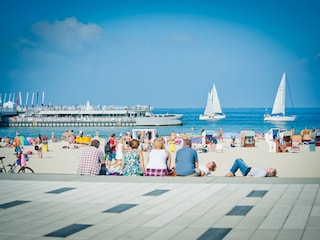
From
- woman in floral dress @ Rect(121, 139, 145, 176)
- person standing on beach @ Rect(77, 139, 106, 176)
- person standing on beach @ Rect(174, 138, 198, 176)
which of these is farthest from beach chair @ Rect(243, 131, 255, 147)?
person standing on beach @ Rect(174, 138, 198, 176)

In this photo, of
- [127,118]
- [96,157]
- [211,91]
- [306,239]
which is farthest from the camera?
[211,91]

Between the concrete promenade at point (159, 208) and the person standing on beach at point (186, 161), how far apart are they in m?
0.36

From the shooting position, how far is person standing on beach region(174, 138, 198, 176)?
11.6 metres

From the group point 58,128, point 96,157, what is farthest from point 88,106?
point 96,157

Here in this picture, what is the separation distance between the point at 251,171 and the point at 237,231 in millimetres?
5945

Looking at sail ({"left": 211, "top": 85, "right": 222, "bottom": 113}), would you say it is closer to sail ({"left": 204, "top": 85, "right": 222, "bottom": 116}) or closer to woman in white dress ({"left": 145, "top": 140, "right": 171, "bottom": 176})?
sail ({"left": 204, "top": 85, "right": 222, "bottom": 116})

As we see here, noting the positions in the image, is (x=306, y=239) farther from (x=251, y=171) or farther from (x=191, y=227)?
(x=251, y=171)

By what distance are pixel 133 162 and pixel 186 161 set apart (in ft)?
4.63

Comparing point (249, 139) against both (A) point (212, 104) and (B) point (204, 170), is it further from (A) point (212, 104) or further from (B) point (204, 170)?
(A) point (212, 104)

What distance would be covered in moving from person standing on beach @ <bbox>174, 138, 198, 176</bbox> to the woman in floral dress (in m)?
0.92

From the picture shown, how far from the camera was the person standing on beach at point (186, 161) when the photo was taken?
11555 millimetres

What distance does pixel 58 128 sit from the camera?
102 meters

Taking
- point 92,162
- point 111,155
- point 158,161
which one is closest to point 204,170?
point 158,161

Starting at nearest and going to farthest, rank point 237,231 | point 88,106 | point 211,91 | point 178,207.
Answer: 1. point 237,231
2. point 178,207
3. point 88,106
4. point 211,91
